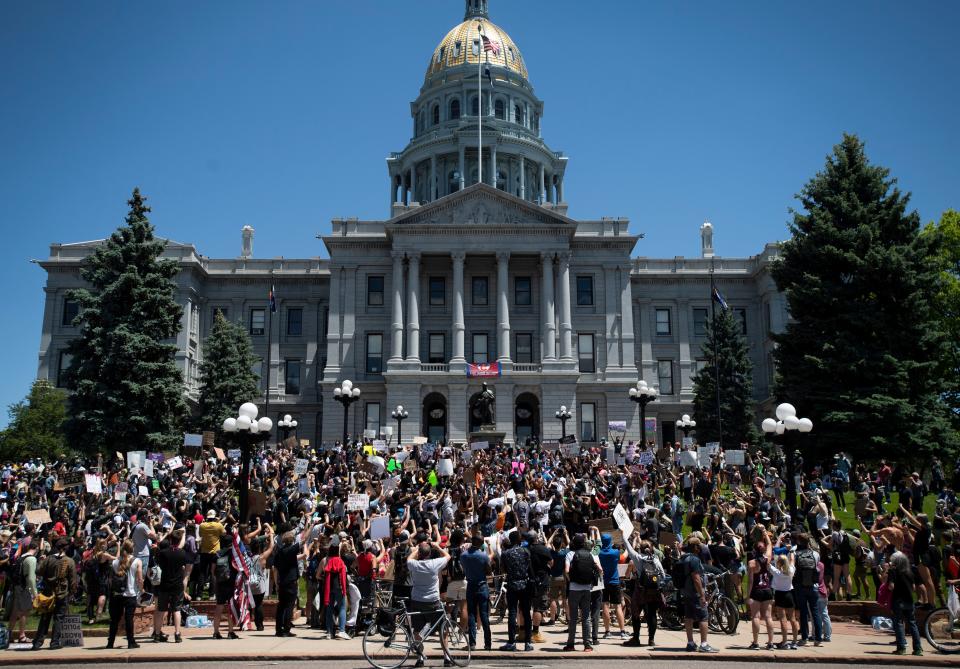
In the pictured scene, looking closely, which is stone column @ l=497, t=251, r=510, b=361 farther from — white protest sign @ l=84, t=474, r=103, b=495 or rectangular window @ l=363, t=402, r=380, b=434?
white protest sign @ l=84, t=474, r=103, b=495

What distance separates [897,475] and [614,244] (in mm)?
35056

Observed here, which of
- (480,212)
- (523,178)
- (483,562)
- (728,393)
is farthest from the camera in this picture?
(523,178)

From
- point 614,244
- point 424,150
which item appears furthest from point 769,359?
point 424,150

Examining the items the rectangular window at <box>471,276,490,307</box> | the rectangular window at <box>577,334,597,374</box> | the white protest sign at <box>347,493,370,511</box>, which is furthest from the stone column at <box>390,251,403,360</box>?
the white protest sign at <box>347,493,370,511</box>

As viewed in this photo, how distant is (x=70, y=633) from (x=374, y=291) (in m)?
49.2

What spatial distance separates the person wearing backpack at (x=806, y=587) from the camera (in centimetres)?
1478

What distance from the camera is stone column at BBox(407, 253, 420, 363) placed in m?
59.7

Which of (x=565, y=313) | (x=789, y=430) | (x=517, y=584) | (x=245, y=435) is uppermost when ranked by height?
(x=565, y=313)

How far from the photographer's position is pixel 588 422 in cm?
6147

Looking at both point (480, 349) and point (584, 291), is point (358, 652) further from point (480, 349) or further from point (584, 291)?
point (584, 291)

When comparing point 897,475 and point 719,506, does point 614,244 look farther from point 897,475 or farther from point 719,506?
A: point 719,506

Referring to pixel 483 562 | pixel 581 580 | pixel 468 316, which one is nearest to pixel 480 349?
pixel 468 316

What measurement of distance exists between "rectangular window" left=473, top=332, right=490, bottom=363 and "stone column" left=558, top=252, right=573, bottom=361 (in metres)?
5.81

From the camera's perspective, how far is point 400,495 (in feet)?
79.5
